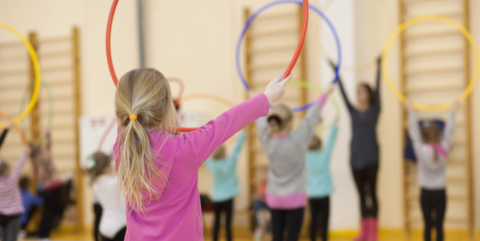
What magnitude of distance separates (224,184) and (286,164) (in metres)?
1.61

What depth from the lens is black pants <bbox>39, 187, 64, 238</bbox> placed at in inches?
227

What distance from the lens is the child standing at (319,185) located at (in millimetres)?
4230

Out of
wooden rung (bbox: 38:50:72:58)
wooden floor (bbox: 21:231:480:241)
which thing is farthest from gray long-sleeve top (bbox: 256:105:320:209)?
wooden rung (bbox: 38:50:72:58)

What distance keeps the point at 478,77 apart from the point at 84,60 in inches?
216

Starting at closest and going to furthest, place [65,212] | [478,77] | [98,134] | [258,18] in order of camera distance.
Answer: [478,77] < [258,18] < [98,134] < [65,212]

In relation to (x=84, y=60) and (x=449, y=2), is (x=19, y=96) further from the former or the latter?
(x=449, y=2)

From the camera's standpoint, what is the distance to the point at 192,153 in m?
1.45

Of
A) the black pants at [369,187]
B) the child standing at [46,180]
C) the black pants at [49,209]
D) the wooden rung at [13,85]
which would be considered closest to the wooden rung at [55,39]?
the wooden rung at [13,85]

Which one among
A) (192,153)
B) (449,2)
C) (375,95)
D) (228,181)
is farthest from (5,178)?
(449,2)

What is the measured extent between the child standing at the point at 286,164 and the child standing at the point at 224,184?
1.38 meters

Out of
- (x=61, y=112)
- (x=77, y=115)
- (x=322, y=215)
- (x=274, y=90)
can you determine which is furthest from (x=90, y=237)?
(x=274, y=90)

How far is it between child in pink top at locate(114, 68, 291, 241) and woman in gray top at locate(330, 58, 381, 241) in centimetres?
337

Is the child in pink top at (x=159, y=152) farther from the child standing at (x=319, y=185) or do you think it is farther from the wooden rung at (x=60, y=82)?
the wooden rung at (x=60, y=82)

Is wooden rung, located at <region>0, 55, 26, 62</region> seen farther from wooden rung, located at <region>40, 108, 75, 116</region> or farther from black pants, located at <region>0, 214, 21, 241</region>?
black pants, located at <region>0, 214, 21, 241</region>
